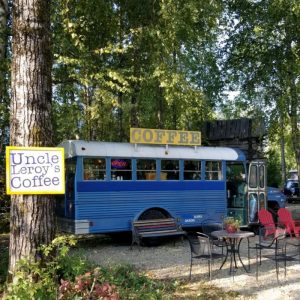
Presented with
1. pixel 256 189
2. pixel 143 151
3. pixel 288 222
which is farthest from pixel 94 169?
pixel 256 189

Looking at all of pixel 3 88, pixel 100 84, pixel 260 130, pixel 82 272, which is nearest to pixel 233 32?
pixel 260 130

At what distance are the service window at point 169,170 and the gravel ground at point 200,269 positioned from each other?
5.75 feet

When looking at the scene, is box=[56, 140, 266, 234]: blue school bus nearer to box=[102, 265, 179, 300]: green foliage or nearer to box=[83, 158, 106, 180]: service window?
box=[83, 158, 106, 180]: service window

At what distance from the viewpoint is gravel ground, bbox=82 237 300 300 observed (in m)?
7.23

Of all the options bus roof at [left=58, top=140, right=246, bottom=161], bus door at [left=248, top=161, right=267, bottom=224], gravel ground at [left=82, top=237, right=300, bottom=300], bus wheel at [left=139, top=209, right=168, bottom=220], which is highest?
bus roof at [left=58, top=140, right=246, bottom=161]

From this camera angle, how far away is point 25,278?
516cm

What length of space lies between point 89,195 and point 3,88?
3246mm

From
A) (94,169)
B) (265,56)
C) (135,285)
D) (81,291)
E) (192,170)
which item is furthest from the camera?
(265,56)

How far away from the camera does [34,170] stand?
5.29 m

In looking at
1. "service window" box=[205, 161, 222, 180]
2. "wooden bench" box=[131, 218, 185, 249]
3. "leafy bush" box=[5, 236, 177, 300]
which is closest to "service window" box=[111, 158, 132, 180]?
"wooden bench" box=[131, 218, 185, 249]

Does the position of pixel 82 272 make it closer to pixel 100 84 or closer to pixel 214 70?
pixel 100 84

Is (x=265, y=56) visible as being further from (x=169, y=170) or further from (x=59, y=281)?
(x=59, y=281)

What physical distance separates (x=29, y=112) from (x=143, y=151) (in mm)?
6858

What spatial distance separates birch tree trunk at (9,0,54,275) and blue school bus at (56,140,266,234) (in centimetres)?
564
